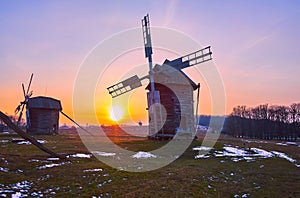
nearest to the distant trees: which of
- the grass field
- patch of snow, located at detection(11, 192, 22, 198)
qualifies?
the grass field

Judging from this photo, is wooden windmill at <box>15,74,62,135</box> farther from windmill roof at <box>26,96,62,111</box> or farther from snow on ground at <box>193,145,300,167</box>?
snow on ground at <box>193,145,300,167</box>

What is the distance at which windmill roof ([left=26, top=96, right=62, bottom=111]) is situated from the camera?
1901 inches

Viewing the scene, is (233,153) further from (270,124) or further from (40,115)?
(270,124)

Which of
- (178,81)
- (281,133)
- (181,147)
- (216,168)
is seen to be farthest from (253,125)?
(216,168)

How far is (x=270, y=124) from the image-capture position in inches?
3438

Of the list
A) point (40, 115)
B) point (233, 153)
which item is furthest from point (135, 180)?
point (40, 115)

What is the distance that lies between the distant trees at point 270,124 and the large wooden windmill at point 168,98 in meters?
54.6

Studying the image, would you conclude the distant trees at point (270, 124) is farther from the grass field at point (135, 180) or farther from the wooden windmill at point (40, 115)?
the grass field at point (135, 180)

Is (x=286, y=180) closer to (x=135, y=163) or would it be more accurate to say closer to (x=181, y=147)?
(x=135, y=163)

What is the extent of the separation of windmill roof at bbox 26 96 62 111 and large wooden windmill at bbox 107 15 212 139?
19.0 meters

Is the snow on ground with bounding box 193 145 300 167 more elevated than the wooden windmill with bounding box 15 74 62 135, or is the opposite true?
the wooden windmill with bounding box 15 74 62 135

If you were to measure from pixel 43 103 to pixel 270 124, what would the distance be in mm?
68586

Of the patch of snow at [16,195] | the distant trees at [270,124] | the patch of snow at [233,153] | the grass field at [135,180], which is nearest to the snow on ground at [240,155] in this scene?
the patch of snow at [233,153]

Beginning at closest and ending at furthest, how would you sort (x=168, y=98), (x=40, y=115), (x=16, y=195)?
(x=16, y=195)
(x=168, y=98)
(x=40, y=115)
